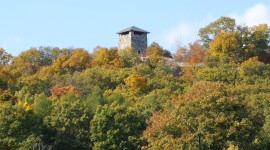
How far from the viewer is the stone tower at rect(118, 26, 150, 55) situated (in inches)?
2960

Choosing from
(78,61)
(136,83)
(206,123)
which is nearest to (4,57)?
(78,61)

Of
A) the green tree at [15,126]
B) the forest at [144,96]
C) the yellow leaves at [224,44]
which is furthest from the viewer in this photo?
the yellow leaves at [224,44]

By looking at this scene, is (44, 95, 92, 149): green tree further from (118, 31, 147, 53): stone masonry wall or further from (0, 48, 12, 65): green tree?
(118, 31, 147, 53): stone masonry wall

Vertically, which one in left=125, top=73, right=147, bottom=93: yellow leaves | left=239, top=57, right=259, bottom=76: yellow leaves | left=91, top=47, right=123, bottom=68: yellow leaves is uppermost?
left=91, top=47, right=123, bottom=68: yellow leaves

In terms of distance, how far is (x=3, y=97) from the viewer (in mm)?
48844

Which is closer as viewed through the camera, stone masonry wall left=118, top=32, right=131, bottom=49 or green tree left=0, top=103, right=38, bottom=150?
green tree left=0, top=103, right=38, bottom=150

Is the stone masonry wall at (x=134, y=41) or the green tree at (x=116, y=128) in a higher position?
the stone masonry wall at (x=134, y=41)

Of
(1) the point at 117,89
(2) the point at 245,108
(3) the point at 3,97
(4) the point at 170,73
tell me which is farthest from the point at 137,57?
(2) the point at 245,108

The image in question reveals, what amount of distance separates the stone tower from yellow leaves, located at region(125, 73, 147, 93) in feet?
52.7

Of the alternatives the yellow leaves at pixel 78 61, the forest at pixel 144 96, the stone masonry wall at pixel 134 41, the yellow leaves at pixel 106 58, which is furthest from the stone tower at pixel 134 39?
the yellow leaves at pixel 78 61

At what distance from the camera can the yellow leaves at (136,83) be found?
190 ft

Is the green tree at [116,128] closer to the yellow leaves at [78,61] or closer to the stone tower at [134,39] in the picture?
the yellow leaves at [78,61]

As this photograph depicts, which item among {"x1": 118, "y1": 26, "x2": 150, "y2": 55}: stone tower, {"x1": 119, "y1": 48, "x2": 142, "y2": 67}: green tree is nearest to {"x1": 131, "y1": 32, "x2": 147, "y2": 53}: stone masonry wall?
{"x1": 118, "y1": 26, "x2": 150, "y2": 55}: stone tower

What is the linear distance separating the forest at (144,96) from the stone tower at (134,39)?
203cm
